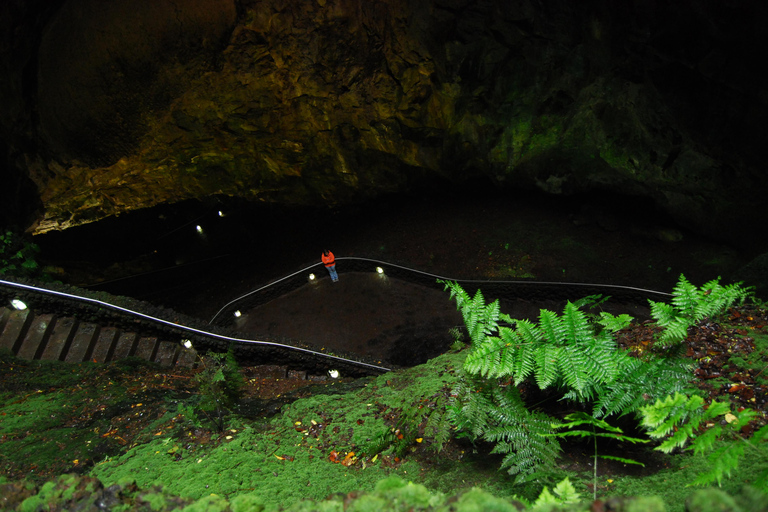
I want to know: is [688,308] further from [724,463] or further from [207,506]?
[207,506]

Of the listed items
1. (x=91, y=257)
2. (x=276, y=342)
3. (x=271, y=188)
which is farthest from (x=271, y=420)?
(x=91, y=257)

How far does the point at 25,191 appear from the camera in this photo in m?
10.0

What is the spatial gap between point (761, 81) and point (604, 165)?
3.22 metres

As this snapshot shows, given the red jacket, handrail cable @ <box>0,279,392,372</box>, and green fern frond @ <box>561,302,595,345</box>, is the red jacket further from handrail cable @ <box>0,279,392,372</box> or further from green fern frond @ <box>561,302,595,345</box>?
green fern frond @ <box>561,302,595,345</box>

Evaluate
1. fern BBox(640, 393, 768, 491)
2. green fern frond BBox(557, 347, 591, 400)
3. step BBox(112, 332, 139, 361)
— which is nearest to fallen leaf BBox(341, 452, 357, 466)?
green fern frond BBox(557, 347, 591, 400)

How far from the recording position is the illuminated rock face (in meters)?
7.30

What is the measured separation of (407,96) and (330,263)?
514cm

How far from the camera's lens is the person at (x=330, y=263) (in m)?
11.0

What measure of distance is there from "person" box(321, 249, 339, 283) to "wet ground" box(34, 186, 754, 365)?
0.41m

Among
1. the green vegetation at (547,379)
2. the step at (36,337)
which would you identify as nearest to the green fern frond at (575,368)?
the green vegetation at (547,379)

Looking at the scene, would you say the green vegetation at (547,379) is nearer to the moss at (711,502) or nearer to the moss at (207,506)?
the moss at (711,502)

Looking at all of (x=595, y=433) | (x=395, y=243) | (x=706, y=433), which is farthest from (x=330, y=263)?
(x=706, y=433)

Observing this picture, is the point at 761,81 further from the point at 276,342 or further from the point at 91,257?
the point at 91,257

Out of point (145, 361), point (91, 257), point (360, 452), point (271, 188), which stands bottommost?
point (91, 257)
